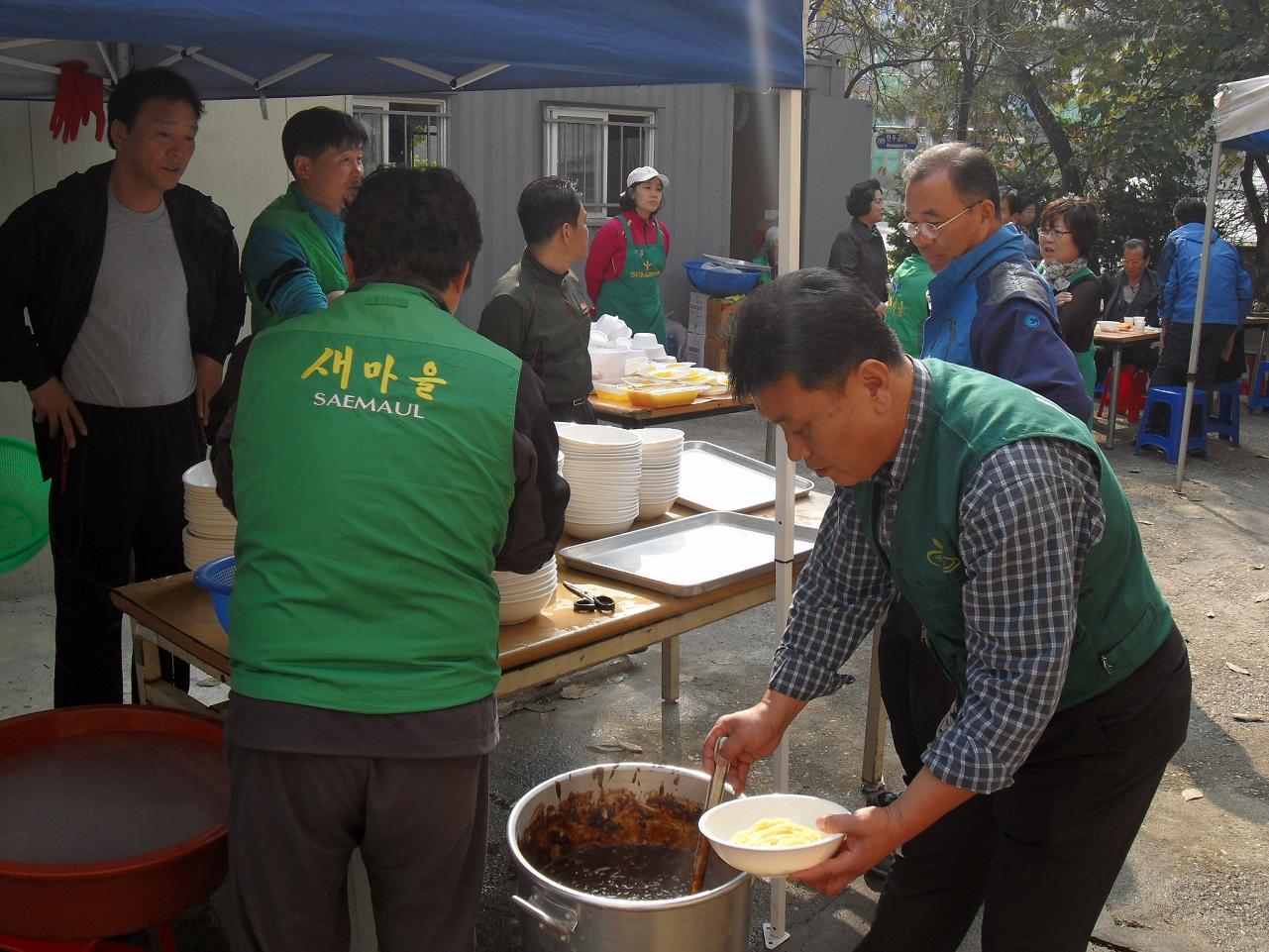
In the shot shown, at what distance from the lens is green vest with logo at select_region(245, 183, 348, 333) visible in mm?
3199

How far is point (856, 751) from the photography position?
4.03 meters

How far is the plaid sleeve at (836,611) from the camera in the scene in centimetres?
206

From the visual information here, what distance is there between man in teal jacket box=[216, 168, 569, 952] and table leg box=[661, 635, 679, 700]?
7.86 feet

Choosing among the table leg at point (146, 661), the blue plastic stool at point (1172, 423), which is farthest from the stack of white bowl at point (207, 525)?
the blue plastic stool at point (1172, 423)

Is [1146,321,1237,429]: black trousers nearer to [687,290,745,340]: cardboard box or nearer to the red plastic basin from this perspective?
[687,290,745,340]: cardboard box

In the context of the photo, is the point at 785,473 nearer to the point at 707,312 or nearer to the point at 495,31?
the point at 495,31

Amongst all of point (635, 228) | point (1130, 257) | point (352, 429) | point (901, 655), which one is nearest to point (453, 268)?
point (352, 429)

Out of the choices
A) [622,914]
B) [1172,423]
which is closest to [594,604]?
[622,914]

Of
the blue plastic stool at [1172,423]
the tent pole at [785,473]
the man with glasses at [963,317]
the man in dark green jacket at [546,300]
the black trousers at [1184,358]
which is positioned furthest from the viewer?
the black trousers at [1184,358]

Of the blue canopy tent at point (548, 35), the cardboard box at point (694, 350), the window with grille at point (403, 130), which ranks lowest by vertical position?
the cardboard box at point (694, 350)

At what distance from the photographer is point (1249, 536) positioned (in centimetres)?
689

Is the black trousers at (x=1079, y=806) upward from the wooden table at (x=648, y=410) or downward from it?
downward

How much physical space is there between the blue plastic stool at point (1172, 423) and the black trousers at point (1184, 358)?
0.07 metres

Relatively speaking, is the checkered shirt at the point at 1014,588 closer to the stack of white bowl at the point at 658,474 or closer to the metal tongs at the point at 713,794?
the metal tongs at the point at 713,794
